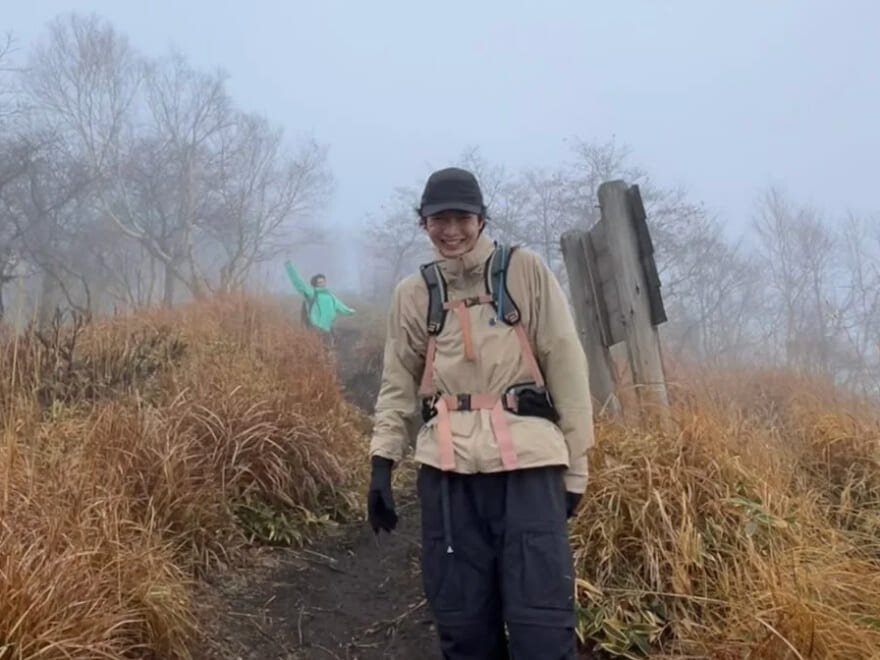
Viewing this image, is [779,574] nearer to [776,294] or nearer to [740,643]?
[740,643]

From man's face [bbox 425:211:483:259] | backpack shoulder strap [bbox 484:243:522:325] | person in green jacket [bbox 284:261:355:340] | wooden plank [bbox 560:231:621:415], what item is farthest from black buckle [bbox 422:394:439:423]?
person in green jacket [bbox 284:261:355:340]

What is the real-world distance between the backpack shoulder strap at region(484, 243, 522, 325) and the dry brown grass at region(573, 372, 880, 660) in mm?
1289

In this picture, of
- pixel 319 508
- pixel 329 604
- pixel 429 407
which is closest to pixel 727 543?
pixel 429 407

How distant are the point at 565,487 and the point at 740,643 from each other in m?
0.90

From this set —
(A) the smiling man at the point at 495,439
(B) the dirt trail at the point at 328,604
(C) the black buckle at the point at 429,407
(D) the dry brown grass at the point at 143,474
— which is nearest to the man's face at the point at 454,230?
(A) the smiling man at the point at 495,439

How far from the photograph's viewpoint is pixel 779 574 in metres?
2.90

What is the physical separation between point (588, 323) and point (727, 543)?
2.25m

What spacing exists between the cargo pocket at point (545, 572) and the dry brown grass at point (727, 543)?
0.71 meters

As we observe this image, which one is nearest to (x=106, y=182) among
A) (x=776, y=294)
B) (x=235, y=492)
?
(x=776, y=294)

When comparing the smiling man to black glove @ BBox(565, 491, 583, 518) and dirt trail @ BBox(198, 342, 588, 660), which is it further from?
dirt trail @ BBox(198, 342, 588, 660)

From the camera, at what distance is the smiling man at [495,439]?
232cm

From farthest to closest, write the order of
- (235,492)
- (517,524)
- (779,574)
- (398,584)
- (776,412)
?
1. (776,412)
2. (235,492)
3. (398,584)
4. (779,574)
5. (517,524)

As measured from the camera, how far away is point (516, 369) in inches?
94.9

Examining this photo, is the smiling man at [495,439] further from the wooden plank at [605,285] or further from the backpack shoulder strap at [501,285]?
the wooden plank at [605,285]
